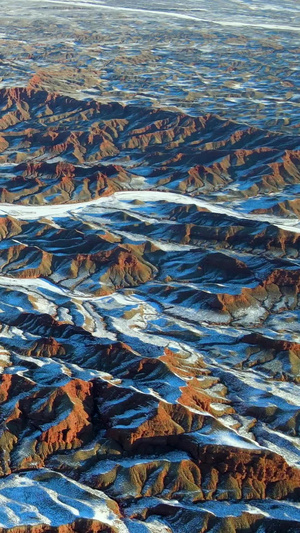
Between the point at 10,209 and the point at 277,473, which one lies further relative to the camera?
the point at 10,209

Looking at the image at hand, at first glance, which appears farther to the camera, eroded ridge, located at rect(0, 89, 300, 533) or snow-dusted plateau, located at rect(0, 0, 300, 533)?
snow-dusted plateau, located at rect(0, 0, 300, 533)

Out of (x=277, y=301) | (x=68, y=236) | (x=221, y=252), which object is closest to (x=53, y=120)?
(x=68, y=236)

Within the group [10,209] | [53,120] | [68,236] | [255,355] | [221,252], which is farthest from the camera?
[53,120]

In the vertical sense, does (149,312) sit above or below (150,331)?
below

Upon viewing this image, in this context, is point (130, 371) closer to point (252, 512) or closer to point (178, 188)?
point (252, 512)

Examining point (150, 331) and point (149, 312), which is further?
point (149, 312)
